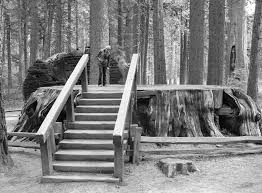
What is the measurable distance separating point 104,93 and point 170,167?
2991 millimetres

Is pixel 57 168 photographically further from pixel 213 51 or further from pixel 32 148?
pixel 213 51

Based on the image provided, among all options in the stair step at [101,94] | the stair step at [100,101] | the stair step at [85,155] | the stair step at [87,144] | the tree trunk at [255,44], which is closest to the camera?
the stair step at [85,155]

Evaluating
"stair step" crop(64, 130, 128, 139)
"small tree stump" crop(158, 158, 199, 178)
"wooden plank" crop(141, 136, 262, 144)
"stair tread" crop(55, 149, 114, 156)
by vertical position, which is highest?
"stair step" crop(64, 130, 128, 139)

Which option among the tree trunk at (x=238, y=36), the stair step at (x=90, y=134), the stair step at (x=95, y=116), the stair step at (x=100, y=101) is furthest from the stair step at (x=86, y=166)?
the tree trunk at (x=238, y=36)

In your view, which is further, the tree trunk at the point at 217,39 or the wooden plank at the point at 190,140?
the tree trunk at the point at 217,39

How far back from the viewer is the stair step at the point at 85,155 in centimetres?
748

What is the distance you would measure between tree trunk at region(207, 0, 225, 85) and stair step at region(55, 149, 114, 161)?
24.7ft

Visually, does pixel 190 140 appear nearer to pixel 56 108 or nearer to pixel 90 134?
pixel 90 134

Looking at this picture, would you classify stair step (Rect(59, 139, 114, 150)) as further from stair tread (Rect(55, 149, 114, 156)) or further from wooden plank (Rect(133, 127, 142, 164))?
wooden plank (Rect(133, 127, 142, 164))

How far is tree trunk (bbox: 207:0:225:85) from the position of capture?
44.5 ft

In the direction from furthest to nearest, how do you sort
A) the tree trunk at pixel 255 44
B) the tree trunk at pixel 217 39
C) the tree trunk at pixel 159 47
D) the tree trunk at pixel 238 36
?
the tree trunk at pixel 238 36
the tree trunk at pixel 159 47
the tree trunk at pixel 217 39
the tree trunk at pixel 255 44

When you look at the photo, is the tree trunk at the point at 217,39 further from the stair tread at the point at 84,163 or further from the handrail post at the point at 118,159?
the handrail post at the point at 118,159

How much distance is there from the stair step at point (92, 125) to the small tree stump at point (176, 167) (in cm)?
157

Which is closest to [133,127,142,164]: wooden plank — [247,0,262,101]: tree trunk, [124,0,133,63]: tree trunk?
[247,0,262,101]: tree trunk
